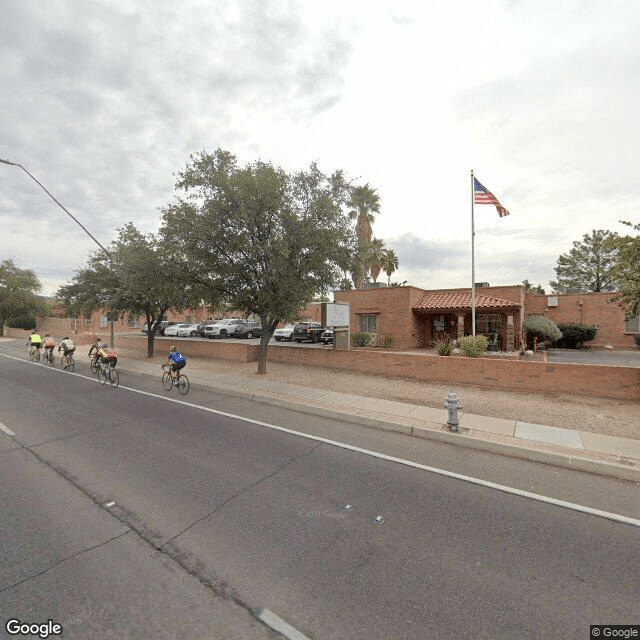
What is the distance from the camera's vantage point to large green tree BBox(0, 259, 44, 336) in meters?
40.2

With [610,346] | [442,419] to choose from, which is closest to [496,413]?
[442,419]

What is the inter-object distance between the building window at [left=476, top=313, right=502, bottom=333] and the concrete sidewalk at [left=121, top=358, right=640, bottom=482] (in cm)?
1475

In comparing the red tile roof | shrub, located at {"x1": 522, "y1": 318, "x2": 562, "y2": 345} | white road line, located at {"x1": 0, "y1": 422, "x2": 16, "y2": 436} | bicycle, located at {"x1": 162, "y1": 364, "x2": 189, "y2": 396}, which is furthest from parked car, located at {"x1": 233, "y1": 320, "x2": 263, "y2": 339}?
white road line, located at {"x1": 0, "y1": 422, "x2": 16, "y2": 436}

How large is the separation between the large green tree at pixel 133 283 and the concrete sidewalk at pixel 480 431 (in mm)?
5602

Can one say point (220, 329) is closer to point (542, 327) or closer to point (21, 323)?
point (542, 327)

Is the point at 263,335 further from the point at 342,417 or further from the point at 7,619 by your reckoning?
the point at 7,619

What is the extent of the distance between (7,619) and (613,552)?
215 inches

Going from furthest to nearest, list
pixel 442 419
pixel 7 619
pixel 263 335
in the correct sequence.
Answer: pixel 263 335 → pixel 442 419 → pixel 7 619

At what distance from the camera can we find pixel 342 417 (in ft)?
27.4

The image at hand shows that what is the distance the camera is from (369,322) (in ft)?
78.1

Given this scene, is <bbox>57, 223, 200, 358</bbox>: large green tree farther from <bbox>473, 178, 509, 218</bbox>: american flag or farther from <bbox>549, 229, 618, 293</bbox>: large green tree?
Answer: <bbox>549, 229, 618, 293</bbox>: large green tree

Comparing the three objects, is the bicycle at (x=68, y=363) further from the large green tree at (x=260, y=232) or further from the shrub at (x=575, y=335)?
the shrub at (x=575, y=335)

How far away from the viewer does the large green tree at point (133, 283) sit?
13570 mm

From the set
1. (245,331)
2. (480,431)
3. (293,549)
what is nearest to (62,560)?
(293,549)
